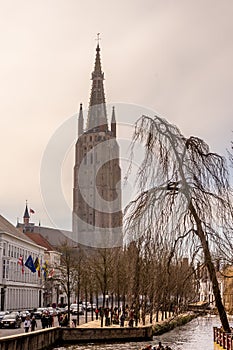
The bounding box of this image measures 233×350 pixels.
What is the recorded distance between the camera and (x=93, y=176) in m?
169

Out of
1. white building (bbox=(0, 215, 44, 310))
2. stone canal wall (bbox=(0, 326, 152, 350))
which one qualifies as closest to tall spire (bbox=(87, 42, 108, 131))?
white building (bbox=(0, 215, 44, 310))

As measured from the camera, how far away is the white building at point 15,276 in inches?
3716

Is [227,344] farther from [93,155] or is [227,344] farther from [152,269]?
[93,155]

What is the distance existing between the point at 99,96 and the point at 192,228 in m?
167

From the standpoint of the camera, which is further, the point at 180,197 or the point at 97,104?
the point at 97,104

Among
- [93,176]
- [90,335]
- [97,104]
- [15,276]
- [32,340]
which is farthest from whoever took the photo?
[97,104]

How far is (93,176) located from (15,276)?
227 feet

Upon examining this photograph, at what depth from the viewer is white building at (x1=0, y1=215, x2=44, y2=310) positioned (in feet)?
310

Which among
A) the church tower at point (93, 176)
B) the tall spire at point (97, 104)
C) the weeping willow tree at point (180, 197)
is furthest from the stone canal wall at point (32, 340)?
the tall spire at point (97, 104)

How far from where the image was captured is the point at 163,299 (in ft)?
65.2

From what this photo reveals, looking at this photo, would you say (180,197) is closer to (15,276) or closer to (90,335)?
(90,335)

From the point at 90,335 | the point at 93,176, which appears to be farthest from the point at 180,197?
the point at 93,176

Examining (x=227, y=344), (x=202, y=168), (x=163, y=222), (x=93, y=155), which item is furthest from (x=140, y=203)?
(x=93, y=155)

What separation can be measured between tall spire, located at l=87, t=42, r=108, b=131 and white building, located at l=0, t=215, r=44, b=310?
6382 centimetres
